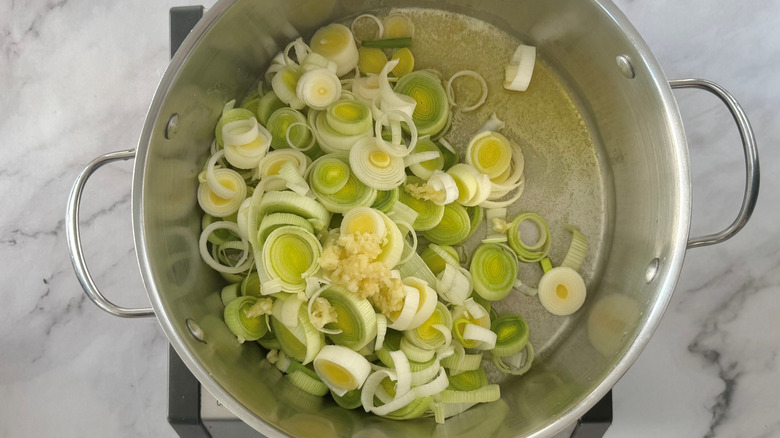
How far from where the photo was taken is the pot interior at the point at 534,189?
93cm

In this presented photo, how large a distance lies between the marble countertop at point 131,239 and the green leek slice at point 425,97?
0.48 m

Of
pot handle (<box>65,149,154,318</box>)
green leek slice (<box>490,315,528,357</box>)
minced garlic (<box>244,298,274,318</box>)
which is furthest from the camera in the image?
green leek slice (<box>490,315,528,357</box>)

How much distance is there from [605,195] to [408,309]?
0.52 metres

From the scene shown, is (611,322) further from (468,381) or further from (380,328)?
(380,328)

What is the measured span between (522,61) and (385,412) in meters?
0.73

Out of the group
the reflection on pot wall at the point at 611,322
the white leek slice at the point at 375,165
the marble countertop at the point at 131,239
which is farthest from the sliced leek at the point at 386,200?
the marble countertop at the point at 131,239

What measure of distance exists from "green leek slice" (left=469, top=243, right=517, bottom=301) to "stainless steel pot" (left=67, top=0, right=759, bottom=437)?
0.17 metres

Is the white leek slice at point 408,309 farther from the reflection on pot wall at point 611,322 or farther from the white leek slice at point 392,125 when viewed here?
the reflection on pot wall at point 611,322

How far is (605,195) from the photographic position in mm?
1219

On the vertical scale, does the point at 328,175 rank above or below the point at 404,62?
below

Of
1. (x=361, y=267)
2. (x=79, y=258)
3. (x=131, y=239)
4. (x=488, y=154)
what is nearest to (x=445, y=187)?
→ (x=488, y=154)

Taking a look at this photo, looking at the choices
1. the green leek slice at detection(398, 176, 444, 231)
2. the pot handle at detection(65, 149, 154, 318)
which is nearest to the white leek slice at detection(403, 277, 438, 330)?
the green leek slice at detection(398, 176, 444, 231)

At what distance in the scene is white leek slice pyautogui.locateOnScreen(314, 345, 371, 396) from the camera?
983 mm

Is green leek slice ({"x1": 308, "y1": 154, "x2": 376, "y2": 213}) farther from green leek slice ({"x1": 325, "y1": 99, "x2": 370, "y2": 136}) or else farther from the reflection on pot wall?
the reflection on pot wall
